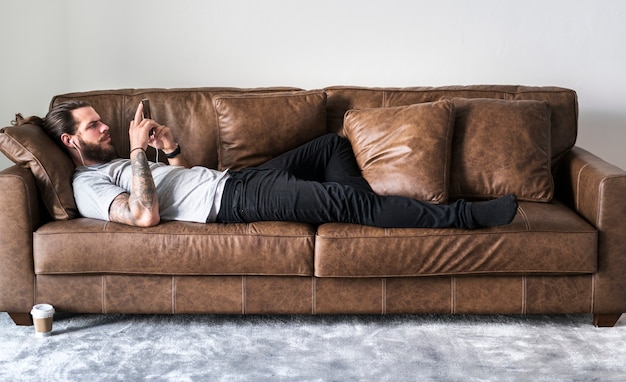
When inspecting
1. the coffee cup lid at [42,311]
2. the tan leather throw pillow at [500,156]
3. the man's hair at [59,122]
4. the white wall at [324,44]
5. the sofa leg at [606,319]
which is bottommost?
the sofa leg at [606,319]

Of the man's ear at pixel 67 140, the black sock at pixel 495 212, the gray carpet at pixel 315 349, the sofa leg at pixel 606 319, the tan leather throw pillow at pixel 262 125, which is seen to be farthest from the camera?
the tan leather throw pillow at pixel 262 125

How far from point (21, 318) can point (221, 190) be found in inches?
35.6

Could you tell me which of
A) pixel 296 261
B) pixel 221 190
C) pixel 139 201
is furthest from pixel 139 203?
pixel 296 261

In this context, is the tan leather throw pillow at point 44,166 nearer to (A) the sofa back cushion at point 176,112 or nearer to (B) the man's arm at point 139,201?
(B) the man's arm at point 139,201

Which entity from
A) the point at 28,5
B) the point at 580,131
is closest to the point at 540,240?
the point at 580,131

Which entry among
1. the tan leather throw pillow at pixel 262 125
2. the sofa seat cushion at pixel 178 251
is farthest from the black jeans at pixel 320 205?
the tan leather throw pillow at pixel 262 125

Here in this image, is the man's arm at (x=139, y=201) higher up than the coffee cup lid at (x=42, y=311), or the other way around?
the man's arm at (x=139, y=201)

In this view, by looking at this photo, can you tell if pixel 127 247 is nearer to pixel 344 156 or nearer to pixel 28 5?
pixel 344 156

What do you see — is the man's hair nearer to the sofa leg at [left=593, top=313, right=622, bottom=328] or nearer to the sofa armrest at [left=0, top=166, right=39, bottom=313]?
the sofa armrest at [left=0, top=166, right=39, bottom=313]

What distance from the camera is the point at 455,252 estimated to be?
3031mm

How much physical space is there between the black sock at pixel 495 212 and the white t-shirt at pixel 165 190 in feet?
3.23

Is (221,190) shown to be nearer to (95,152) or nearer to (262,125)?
(262,125)

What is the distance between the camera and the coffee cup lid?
3027mm

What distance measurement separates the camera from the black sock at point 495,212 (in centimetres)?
300
